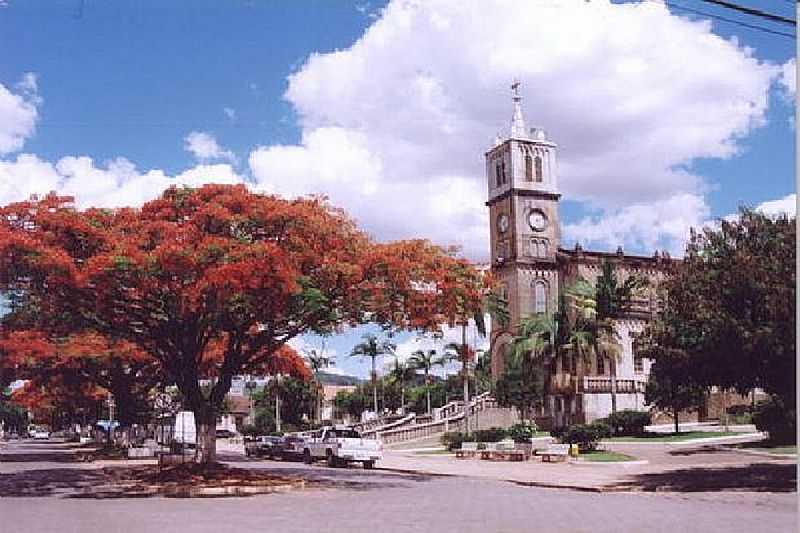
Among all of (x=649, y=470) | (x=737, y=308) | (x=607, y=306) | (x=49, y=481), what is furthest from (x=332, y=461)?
(x=737, y=308)

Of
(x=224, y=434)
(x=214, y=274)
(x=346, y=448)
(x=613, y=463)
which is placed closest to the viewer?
(x=214, y=274)

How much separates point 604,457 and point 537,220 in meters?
38.9

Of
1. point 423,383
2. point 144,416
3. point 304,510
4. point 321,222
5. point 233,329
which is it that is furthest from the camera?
point 423,383

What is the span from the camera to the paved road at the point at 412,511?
1473 cm

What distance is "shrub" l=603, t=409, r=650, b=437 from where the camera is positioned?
149 ft

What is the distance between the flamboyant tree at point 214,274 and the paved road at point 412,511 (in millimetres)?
4264

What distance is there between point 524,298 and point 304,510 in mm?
53764

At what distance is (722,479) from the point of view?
2423cm

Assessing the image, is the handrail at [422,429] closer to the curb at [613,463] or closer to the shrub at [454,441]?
the shrub at [454,441]

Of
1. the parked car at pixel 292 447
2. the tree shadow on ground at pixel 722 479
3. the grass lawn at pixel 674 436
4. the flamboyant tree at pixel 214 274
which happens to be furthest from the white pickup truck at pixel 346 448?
the grass lawn at pixel 674 436

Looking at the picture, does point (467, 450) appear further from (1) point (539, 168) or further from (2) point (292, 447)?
(1) point (539, 168)

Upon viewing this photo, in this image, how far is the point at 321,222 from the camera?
2266cm

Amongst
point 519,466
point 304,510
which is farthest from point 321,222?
point 519,466

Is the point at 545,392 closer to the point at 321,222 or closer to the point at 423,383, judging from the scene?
the point at 321,222
